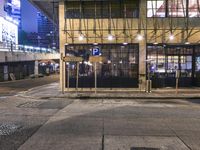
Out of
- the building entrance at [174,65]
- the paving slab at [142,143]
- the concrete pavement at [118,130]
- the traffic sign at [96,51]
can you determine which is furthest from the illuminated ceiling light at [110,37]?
the paving slab at [142,143]

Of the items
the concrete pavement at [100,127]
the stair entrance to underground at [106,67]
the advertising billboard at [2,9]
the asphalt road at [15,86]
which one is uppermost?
the advertising billboard at [2,9]

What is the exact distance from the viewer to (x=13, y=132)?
13.1 metres

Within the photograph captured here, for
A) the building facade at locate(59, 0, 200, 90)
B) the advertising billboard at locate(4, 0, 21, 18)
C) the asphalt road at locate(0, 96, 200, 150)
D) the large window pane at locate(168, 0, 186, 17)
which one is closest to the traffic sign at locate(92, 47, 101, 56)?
the building facade at locate(59, 0, 200, 90)

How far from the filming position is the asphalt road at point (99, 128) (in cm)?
1134

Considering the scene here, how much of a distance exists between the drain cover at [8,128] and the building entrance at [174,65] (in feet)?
57.9

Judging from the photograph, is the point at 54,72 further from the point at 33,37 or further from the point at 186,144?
the point at 186,144

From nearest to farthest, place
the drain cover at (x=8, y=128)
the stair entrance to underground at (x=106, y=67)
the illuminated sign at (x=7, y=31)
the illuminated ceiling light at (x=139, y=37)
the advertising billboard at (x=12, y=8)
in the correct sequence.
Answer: the drain cover at (x=8, y=128) → the illuminated ceiling light at (x=139, y=37) → the stair entrance to underground at (x=106, y=67) → the illuminated sign at (x=7, y=31) → the advertising billboard at (x=12, y=8)

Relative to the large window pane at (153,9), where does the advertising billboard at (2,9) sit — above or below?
above

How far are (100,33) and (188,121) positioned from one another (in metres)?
15.5

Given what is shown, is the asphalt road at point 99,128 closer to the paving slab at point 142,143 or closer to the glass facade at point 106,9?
the paving slab at point 142,143

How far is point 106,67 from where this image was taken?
30.3 m

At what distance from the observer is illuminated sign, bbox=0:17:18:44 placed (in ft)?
241

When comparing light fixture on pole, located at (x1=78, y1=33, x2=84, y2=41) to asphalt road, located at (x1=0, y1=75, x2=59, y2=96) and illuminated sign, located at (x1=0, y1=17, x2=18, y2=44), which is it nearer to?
asphalt road, located at (x1=0, y1=75, x2=59, y2=96)

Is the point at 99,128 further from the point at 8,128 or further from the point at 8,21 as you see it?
the point at 8,21
